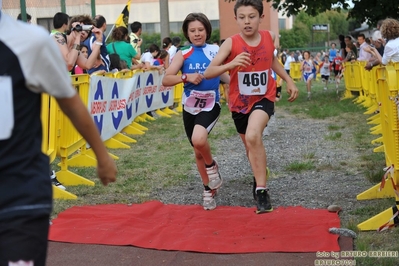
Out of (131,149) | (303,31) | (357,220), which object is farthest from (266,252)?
(303,31)

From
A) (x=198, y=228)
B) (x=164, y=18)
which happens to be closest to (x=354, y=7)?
(x=164, y=18)

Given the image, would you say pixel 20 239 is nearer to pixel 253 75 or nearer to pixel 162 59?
pixel 253 75

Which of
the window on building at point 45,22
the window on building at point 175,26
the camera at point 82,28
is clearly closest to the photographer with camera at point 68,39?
the camera at point 82,28

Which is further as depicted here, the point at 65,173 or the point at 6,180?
the point at 65,173

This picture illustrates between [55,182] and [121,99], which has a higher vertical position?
[121,99]

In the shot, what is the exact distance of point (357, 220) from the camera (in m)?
6.23

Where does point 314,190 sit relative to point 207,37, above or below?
below

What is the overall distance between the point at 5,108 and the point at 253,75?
4.30 meters

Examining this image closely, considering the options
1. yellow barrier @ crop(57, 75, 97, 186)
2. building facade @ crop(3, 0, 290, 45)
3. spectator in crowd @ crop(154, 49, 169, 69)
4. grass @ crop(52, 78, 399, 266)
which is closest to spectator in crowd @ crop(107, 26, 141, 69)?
grass @ crop(52, 78, 399, 266)

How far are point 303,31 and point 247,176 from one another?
85.6m

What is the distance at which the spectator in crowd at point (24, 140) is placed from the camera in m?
2.64

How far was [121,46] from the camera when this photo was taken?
1451cm

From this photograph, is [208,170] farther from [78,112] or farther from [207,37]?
[78,112]

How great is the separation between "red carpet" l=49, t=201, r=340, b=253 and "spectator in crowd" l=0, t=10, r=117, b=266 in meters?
2.85
